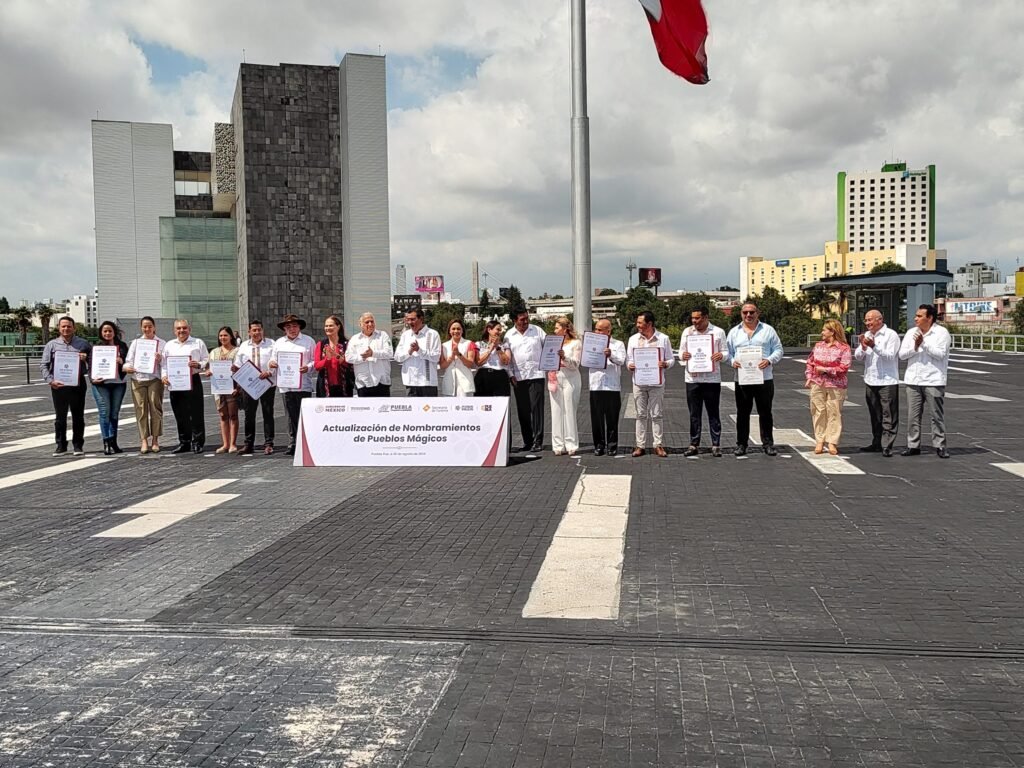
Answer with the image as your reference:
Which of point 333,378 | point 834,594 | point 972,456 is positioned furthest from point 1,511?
point 972,456

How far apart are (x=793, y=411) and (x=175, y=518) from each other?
45.1 feet

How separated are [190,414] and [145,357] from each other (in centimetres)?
103

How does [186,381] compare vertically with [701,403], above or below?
above

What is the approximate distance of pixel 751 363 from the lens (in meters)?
12.4

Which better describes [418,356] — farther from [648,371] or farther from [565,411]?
[648,371]

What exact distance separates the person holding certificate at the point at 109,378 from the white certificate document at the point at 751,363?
8606mm

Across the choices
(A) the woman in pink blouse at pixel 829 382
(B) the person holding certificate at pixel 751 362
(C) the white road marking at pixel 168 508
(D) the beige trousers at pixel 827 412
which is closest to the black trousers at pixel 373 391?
(C) the white road marking at pixel 168 508

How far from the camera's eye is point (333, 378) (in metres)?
13.1

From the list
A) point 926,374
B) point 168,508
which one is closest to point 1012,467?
point 926,374

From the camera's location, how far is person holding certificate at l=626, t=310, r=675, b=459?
496 inches

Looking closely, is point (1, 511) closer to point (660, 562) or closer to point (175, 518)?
point (175, 518)

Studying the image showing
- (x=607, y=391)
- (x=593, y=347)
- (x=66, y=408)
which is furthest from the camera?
(x=66, y=408)

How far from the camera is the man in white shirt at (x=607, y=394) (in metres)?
12.7

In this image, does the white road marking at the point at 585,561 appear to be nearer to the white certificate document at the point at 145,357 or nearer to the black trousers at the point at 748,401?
the black trousers at the point at 748,401
